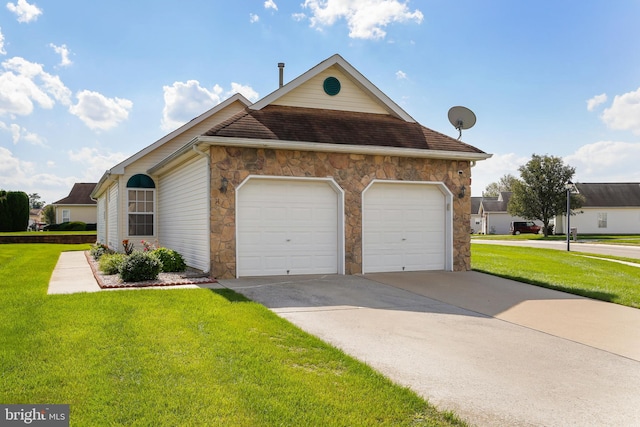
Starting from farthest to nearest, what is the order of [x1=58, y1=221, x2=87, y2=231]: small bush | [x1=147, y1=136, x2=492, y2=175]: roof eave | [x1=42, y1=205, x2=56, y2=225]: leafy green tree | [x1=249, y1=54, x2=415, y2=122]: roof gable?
[x1=42, y1=205, x2=56, y2=225]: leafy green tree
[x1=58, y1=221, x2=87, y2=231]: small bush
[x1=249, y1=54, x2=415, y2=122]: roof gable
[x1=147, y1=136, x2=492, y2=175]: roof eave

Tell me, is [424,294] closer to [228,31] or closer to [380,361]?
[380,361]

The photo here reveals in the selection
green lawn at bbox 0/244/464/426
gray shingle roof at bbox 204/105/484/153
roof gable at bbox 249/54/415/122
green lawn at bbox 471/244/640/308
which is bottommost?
green lawn at bbox 471/244/640/308

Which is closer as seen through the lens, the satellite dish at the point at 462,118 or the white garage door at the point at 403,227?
the white garage door at the point at 403,227

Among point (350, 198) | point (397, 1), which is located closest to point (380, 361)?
point (350, 198)

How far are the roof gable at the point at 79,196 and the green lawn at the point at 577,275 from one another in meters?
38.1

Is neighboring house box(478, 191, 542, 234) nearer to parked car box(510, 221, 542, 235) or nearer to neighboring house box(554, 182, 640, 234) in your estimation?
parked car box(510, 221, 542, 235)

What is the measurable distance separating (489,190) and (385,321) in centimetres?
10527

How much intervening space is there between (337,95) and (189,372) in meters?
10.7

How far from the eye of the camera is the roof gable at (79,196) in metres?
45.1

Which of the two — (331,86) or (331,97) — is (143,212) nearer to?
(331,97)

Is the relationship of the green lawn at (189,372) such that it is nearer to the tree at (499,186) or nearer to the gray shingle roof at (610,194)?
the gray shingle roof at (610,194)

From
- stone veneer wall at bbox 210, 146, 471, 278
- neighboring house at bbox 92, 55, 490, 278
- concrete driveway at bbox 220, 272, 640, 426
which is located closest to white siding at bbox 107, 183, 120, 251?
neighboring house at bbox 92, 55, 490, 278

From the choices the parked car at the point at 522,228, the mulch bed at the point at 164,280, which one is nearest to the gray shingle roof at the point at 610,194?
the parked car at the point at 522,228

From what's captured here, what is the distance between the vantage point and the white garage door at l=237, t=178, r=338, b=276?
1200 centimetres
